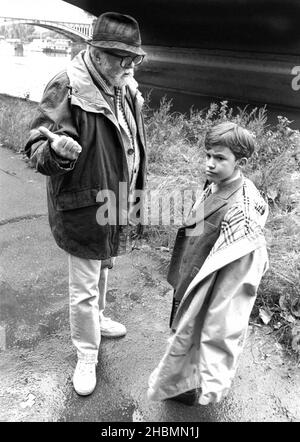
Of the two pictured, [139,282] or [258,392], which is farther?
[139,282]

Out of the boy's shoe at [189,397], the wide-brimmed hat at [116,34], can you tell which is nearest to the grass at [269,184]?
the boy's shoe at [189,397]

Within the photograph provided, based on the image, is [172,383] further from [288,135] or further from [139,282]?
[288,135]

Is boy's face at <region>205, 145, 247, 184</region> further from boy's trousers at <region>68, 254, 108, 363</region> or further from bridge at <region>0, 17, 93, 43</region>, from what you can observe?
bridge at <region>0, 17, 93, 43</region>

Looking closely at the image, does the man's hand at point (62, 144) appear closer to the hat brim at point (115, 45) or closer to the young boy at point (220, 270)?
the hat brim at point (115, 45)

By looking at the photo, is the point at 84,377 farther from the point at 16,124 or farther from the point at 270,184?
the point at 16,124

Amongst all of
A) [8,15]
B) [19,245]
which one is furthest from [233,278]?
[8,15]

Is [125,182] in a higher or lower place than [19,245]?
higher

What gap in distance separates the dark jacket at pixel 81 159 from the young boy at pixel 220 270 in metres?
0.49

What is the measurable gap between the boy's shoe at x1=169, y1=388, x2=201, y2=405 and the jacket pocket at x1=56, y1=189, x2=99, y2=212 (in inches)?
47.0

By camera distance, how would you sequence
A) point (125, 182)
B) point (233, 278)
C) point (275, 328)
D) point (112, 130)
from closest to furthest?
point (233, 278)
point (112, 130)
point (125, 182)
point (275, 328)

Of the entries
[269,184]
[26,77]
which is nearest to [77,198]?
[269,184]

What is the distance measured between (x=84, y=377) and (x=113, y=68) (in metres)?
1.75

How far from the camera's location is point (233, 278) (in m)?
1.62

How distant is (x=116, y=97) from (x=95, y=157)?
0.38m
